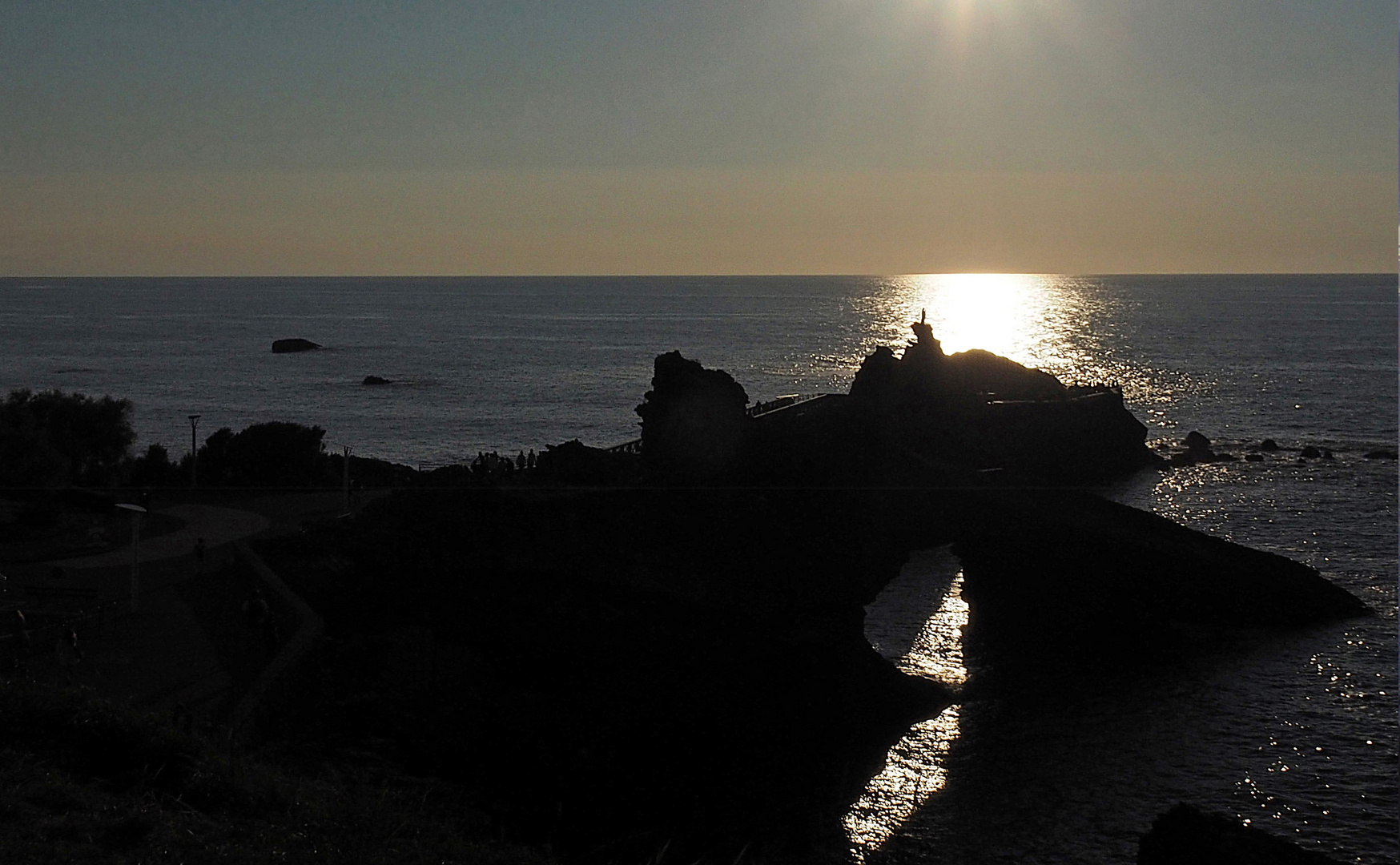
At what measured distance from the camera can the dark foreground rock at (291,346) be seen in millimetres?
149250

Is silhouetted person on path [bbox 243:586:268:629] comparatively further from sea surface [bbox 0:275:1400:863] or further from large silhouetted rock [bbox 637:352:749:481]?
large silhouetted rock [bbox 637:352:749:481]

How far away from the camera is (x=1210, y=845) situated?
1886cm

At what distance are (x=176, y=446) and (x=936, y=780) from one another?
196 ft

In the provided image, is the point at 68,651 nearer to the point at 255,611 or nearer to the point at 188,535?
the point at 255,611

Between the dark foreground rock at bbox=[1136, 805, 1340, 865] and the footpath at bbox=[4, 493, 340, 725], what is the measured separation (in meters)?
14.8

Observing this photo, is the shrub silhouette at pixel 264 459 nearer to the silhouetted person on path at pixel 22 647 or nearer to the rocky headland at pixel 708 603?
the rocky headland at pixel 708 603

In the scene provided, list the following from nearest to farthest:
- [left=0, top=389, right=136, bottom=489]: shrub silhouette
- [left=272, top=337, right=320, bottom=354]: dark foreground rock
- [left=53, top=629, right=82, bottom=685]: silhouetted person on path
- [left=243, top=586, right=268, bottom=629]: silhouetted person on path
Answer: [left=53, top=629, right=82, bottom=685]: silhouetted person on path < [left=243, top=586, right=268, bottom=629]: silhouetted person on path < [left=0, top=389, right=136, bottom=489]: shrub silhouette < [left=272, top=337, right=320, bottom=354]: dark foreground rock

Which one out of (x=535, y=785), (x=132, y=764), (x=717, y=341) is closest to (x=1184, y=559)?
(x=535, y=785)

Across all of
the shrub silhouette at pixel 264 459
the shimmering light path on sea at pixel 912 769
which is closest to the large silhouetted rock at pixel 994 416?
the shimmering light path on sea at pixel 912 769

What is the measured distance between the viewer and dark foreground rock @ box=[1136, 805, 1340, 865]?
60.5ft

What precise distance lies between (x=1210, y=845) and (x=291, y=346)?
145877 mm

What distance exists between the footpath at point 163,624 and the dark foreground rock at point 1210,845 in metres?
14.8

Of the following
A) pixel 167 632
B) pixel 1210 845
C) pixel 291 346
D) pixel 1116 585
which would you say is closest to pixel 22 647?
pixel 167 632

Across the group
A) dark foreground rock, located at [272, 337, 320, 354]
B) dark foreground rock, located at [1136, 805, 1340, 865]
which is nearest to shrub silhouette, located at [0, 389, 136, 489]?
dark foreground rock, located at [1136, 805, 1340, 865]
